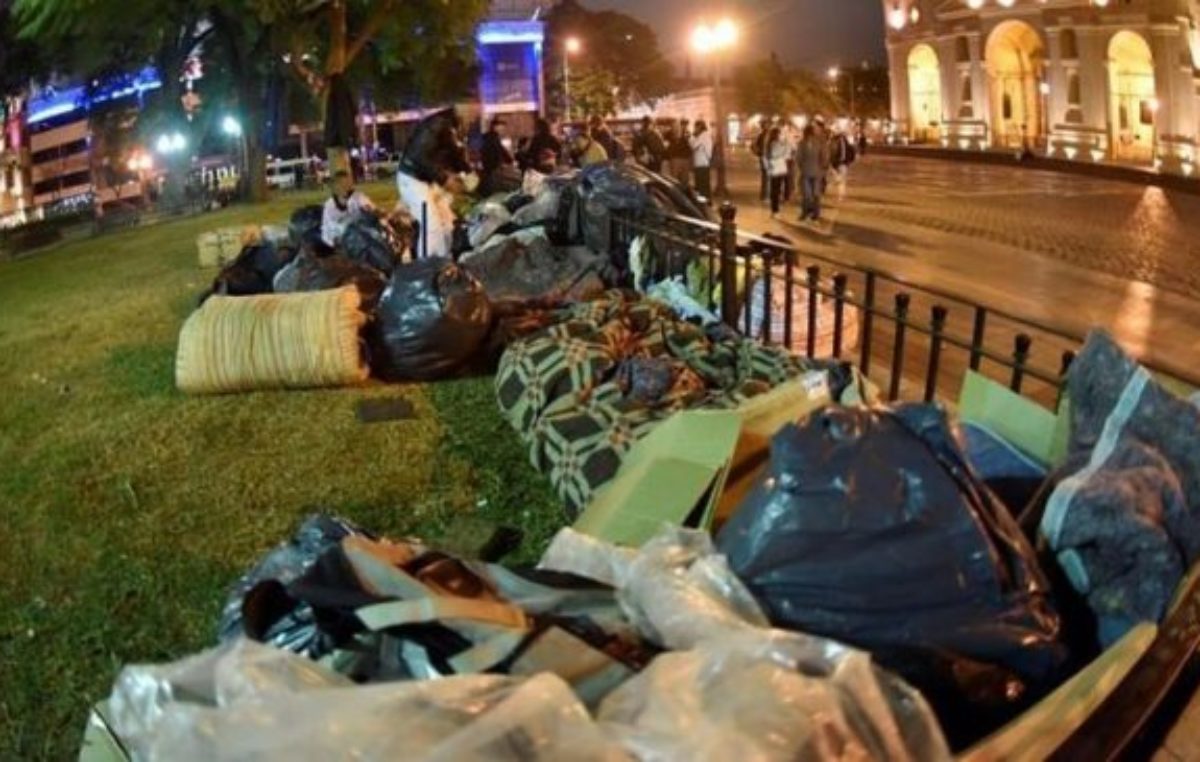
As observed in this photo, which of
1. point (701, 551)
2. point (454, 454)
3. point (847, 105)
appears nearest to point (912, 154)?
point (847, 105)

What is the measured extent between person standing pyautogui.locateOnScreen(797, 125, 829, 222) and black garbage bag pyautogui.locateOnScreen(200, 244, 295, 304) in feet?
36.6

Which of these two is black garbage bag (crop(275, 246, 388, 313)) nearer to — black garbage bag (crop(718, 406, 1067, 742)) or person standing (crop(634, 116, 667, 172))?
black garbage bag (crop(718, 406, 1067, 742))

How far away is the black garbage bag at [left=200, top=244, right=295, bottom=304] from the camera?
29.0 feet

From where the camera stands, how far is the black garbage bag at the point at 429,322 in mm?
6602

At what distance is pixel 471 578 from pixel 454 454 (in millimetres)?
3183

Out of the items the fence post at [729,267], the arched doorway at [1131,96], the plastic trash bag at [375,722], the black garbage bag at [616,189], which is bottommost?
the plastic trash bag at [375,722]

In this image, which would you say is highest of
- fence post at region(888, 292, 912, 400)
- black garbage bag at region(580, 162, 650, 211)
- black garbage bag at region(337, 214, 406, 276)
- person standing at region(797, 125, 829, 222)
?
person standing at region(797, 125, 829, 222)

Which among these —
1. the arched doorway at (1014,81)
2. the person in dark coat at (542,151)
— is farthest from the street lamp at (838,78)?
the person in dark coat at (542,151)

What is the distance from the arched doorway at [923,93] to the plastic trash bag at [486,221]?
4011 cm

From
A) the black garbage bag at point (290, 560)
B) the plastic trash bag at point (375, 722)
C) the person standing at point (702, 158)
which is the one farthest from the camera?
the person standing at point (702, 158)

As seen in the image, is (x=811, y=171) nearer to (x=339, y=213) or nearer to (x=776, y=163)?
(x=776, y=163)

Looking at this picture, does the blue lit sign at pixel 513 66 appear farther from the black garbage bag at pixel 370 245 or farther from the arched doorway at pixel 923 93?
the black garbage bag at pixel 370 245

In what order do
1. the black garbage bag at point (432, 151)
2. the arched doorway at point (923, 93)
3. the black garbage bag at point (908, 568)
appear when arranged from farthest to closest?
the arched doorway at point (923, 93) → the black garbage bag at point (432, 151) → the black garbage bag at point (908, 568)

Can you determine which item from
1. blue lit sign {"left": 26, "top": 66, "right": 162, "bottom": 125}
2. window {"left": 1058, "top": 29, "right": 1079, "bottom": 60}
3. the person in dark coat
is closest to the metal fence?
the person in dark coat
